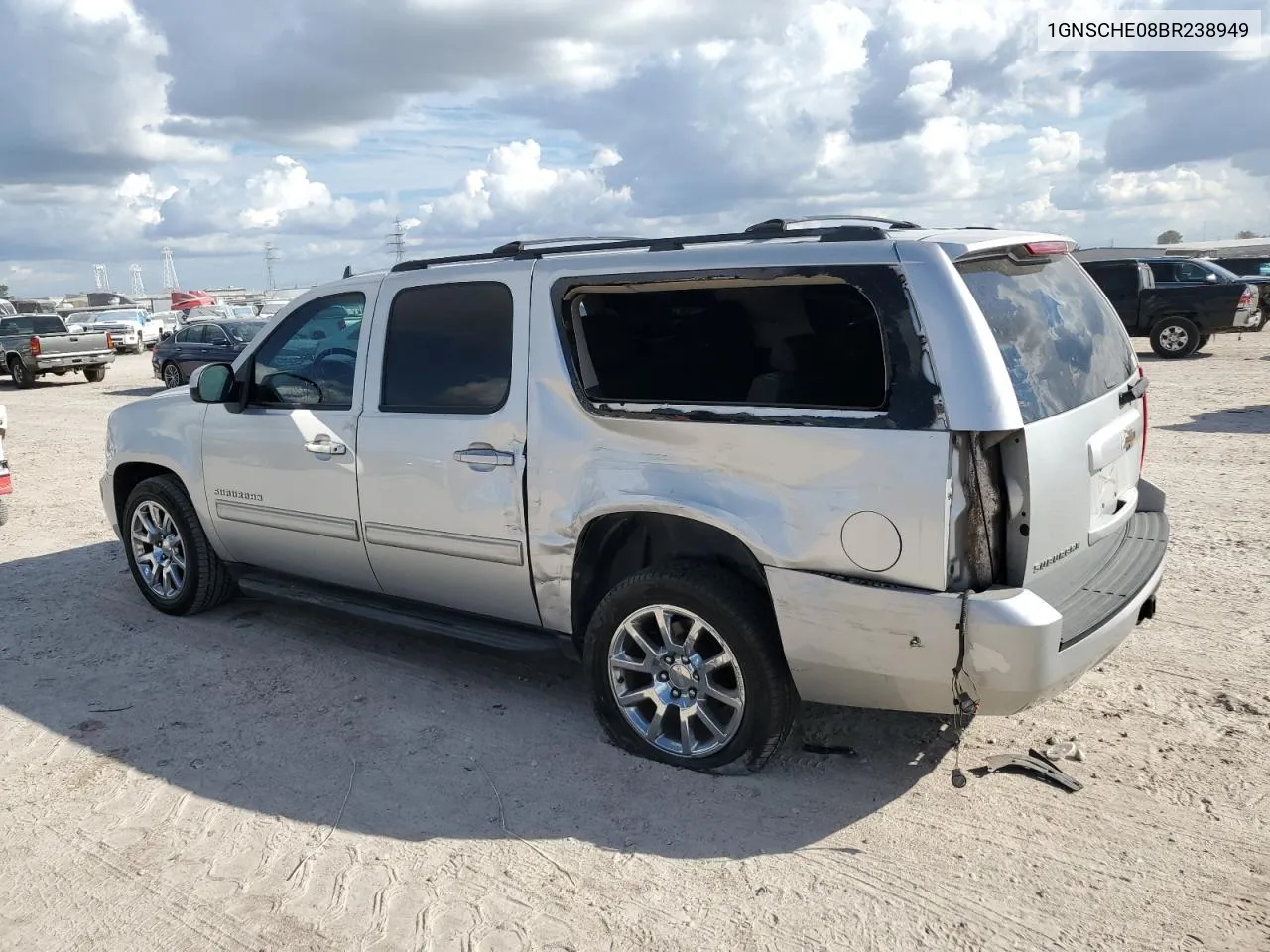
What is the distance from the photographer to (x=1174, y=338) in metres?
19.6

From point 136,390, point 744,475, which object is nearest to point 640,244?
point 744,475

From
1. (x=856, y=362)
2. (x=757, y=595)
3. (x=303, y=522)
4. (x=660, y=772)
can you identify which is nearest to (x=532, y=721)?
(x=660, y=772)

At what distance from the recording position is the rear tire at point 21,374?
78.7 ft

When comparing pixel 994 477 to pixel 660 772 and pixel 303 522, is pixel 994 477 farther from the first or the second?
pixel 303 522

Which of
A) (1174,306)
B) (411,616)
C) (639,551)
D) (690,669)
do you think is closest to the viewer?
(690,669)

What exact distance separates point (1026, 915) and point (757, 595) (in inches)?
53.0

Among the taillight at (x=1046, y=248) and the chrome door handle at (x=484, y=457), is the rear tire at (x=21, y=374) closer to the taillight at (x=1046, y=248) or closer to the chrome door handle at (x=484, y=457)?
the chrome door handle at (x=484, y=457)

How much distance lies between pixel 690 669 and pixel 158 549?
145 inches

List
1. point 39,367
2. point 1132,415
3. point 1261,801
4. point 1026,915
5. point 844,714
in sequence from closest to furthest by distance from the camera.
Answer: point 1026,915 < point 1261,801 < point 1132,415 < point 844,714 < point 39,367

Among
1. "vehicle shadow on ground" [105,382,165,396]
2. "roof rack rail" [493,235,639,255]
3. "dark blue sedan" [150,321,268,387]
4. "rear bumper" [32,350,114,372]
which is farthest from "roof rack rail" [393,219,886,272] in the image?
"rear bumper" [32,350,114,372]

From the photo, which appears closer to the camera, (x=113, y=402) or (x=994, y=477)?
(x=994, y=477)

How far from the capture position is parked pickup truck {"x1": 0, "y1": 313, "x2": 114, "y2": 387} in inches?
938

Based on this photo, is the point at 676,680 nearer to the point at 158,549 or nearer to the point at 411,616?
the point at 411,616

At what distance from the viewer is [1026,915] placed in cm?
303
